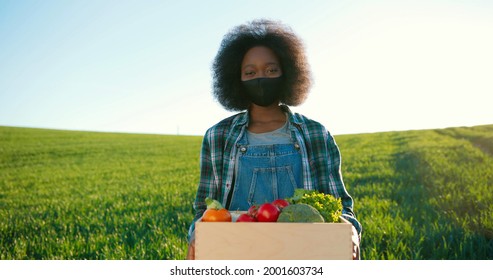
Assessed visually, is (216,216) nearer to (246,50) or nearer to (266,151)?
(266,151)

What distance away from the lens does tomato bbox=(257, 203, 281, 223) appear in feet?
6.68

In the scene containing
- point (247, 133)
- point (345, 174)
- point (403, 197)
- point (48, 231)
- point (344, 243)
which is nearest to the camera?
point (344, 243)

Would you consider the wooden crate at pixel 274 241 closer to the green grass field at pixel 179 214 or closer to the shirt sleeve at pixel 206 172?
the shirt sleeve at pixel 206 172

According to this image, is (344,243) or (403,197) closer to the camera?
(344,243)

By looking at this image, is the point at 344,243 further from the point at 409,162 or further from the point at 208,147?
the point at 409,162

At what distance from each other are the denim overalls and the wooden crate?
770 mm

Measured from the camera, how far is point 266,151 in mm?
2811

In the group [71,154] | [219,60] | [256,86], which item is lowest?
[71,154]

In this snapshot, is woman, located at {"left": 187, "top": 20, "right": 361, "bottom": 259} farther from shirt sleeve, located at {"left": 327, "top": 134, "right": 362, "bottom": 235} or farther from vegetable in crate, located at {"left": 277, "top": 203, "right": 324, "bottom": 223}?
vegetable in crate, located at {"left": 277, "top": 203, "right": 324, "bottom": 223}

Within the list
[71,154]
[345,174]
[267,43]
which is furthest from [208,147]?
[71,154]

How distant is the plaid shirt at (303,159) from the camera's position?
2818mm

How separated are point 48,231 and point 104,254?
1959 mm

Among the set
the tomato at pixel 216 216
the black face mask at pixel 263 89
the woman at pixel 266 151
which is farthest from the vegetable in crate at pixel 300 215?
the black face mask at pixel 263 89
